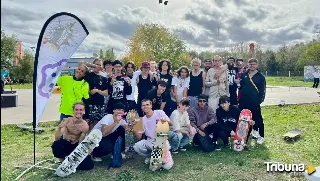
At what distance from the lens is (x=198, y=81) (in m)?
6.95

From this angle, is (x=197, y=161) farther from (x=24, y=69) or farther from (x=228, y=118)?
(x=24, y=69)

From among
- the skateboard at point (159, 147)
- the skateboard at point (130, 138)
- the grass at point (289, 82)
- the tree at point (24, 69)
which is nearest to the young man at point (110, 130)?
the skateboard at point (130, 138)

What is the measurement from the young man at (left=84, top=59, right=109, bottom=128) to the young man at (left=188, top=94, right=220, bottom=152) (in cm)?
176

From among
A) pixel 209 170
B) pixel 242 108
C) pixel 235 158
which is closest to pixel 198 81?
pixel 242 108

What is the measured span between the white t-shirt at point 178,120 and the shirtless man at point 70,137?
162cm

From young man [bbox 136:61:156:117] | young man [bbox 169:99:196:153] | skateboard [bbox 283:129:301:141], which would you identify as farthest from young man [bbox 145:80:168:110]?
skateboard [bbox 283:129:301:141]

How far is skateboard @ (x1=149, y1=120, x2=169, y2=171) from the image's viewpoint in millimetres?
5180

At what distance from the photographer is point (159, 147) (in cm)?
531

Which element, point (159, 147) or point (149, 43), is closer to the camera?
point (159, 147)

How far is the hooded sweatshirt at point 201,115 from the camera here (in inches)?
255

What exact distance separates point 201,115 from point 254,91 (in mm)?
1246

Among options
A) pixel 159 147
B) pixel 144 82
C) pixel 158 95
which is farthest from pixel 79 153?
pixel 144 82

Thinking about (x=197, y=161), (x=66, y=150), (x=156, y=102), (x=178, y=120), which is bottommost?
(x=197, y=161)

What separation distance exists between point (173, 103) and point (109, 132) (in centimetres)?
197
